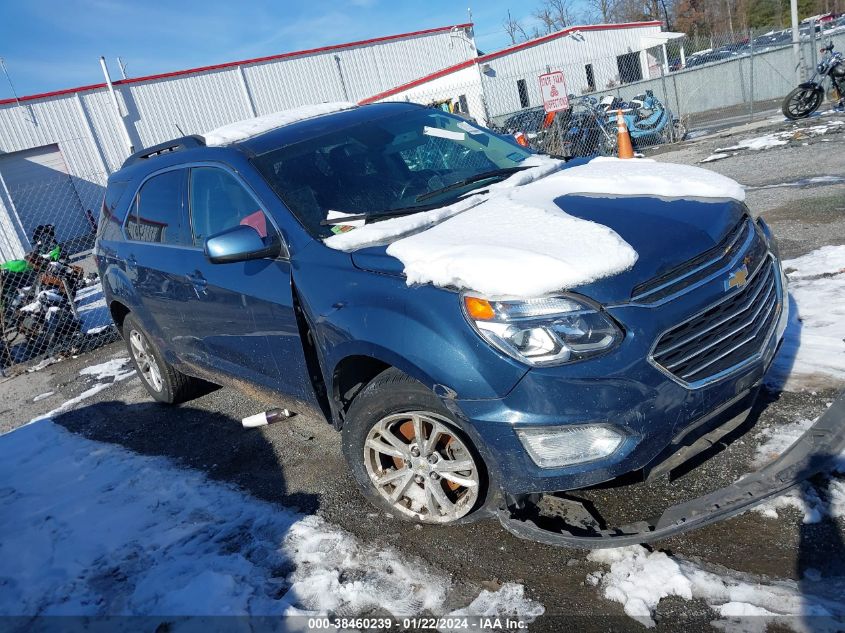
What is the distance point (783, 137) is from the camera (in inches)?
435

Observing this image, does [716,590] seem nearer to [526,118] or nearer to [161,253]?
[161,253]

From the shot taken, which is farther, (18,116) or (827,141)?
(18,116)

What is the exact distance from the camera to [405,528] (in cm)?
314

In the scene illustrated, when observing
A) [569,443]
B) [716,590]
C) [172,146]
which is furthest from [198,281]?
[716,590]

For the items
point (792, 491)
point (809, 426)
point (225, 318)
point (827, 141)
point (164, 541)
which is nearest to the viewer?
point (792, 491)

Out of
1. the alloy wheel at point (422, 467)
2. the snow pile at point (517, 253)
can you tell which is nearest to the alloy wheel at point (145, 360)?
the alloy wheel at point (422, 467)

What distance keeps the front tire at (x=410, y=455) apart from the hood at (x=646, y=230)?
0.56 metres

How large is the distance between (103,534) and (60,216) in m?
20.2

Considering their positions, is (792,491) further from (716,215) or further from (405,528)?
(405,528)

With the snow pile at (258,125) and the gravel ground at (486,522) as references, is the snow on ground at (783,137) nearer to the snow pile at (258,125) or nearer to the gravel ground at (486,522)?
the gravel ground at (486,522)

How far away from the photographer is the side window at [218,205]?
349 centimetres

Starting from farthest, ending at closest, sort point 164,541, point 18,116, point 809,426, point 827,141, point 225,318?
point 18,116 → point 827,141 → point 225,318 → point 164,541 → point 809,426

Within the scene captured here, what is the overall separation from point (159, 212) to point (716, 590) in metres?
3.93

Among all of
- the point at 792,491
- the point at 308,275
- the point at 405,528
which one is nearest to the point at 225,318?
the point at 308,275
